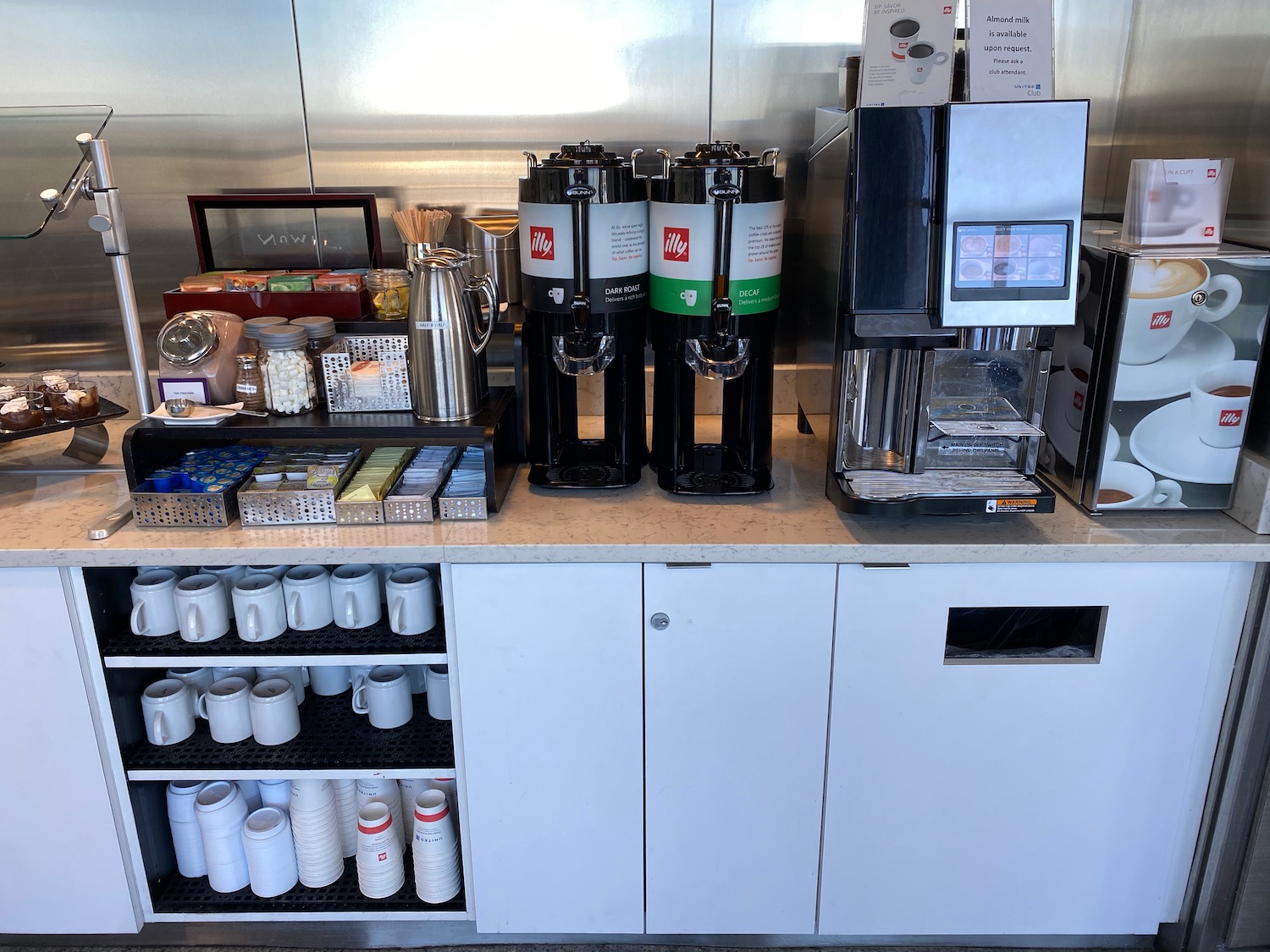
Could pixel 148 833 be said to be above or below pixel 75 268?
below

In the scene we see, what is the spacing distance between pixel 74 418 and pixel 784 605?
128 cm

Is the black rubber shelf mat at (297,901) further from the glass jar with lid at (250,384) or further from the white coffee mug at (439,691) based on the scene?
the glass jar with lid at (250,384)

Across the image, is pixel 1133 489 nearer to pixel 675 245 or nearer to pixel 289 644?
pixel 675 245

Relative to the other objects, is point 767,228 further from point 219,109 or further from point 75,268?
point 75,268

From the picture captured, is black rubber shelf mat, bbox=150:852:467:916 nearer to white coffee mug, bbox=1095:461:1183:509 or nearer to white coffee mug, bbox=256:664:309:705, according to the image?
white coffee mug, bbox=256:664:309:705

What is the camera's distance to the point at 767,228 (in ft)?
4.77

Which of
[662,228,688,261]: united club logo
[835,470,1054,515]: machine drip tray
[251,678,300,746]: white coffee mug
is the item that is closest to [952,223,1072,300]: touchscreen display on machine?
[835,470,1054,515]: machine drip tray

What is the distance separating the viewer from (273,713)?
1.65m

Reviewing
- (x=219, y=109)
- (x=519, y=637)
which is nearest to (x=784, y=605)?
(x=519, y=637)

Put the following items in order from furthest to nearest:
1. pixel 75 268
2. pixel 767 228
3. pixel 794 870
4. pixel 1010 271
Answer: pixel 75 268, pixel 794 870, pixel 767 228, pixel 1010 271

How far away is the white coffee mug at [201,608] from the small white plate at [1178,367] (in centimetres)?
143

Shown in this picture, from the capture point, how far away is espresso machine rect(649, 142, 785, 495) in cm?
142

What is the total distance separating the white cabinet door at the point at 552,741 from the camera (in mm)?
1499

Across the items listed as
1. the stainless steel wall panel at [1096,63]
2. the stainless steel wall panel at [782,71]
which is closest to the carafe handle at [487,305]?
the stainless steel wall panel at [782,71]
